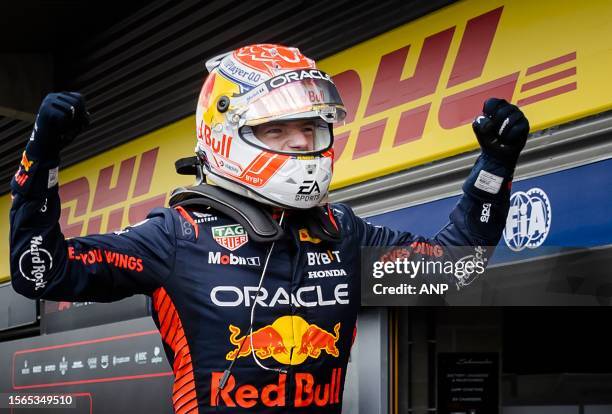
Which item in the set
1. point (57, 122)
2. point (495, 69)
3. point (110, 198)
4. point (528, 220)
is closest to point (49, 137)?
point (57, 122)

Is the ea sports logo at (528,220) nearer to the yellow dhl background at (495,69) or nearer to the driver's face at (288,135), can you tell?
the yellow dhl background at (495,69)

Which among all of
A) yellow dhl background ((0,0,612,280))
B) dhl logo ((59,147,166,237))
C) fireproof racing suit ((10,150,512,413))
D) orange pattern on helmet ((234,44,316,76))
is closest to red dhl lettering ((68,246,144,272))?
fireproof racing suit ((10,150,512,413))

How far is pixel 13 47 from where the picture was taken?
7090 millimetres

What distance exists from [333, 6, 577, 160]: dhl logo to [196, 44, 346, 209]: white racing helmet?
1262mm

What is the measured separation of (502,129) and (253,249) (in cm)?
65

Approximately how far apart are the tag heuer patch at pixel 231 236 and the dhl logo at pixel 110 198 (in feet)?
11.4

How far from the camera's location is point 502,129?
2535 mm

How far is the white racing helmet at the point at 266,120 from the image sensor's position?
2559 millimetres

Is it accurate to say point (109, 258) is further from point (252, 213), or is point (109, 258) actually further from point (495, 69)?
point (495, 69)

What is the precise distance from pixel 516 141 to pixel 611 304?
0.76 metres

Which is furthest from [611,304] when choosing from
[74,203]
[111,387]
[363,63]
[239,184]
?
[74,203]

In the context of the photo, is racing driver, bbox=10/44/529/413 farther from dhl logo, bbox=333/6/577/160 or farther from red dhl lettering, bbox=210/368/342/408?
dhl logo, bbox=333/6/577/160

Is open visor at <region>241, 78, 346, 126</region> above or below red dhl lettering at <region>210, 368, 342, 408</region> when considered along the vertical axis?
above

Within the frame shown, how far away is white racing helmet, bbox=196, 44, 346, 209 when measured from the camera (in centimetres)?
256
